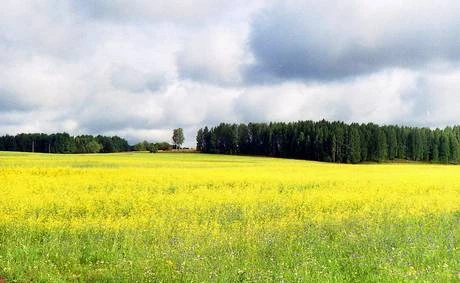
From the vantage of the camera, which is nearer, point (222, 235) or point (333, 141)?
point (222, 235)

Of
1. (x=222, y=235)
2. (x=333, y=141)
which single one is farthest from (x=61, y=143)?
(x=222, y=235)

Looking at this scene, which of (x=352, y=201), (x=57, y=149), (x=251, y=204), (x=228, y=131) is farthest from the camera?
(x=57, y=149)

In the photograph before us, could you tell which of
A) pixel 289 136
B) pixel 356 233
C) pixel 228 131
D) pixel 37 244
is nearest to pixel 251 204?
pixel 356 233

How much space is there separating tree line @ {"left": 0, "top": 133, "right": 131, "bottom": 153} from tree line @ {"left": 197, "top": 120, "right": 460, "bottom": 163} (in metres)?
35.8

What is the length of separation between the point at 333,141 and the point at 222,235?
101309 mm

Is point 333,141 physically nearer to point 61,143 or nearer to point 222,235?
point 61,143

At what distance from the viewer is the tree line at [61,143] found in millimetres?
152000

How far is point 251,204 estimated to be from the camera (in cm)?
1953

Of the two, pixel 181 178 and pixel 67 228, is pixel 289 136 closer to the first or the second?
pixel 181 178

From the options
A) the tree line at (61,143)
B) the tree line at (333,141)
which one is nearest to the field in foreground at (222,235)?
the tree line at (333,141)

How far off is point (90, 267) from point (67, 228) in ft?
14.2

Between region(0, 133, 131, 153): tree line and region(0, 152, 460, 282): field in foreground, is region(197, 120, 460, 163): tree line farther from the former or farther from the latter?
region(0, 152, 460, 282): field in foreground

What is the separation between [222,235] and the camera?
13.4 meters

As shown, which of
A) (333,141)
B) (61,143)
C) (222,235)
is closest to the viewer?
(222,235)
